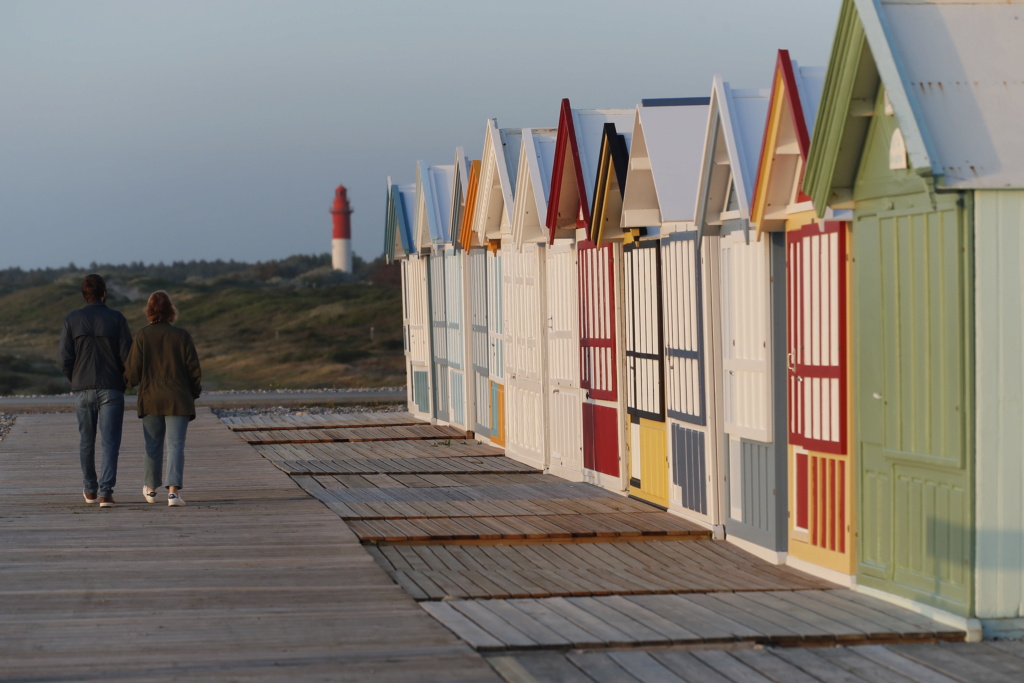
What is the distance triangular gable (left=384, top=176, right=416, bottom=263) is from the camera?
73.0 feet

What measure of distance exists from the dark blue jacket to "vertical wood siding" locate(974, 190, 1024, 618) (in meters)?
6.79

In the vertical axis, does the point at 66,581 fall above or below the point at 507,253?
below

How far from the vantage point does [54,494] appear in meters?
12.6

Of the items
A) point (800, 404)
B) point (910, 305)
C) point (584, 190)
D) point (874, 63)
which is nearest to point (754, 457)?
point (800, 404)

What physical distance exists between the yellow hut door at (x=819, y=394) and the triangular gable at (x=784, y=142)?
0.24 meters

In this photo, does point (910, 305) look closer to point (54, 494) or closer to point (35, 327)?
point (54, 494)

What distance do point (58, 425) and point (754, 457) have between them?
14766 mm

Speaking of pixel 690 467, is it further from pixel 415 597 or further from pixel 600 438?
pixel 415 597

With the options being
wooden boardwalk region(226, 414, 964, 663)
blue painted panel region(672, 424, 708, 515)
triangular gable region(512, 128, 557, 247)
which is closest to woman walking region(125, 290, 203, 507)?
wooden boardwalk region(226, 414, 964, 663)

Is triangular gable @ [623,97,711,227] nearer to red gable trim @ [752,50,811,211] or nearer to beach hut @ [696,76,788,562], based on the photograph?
beach hut @ [696,76,788,562]

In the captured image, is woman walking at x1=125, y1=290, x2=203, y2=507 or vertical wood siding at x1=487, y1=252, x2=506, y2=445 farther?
vertical wood siding at x1=487, y1=252, x2=506, y2=445

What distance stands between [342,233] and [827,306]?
224 ft

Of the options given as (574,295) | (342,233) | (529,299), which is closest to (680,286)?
(574,295)

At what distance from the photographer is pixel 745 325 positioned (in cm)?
971
